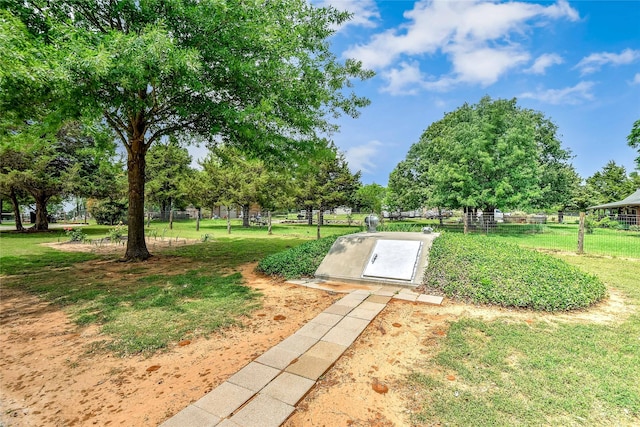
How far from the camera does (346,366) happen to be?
2.92 m

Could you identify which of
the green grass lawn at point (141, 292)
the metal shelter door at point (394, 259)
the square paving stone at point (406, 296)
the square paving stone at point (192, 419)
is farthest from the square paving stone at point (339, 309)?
the square paving stone at point (192, 419)

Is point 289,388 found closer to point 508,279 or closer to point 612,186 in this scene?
point 508,279

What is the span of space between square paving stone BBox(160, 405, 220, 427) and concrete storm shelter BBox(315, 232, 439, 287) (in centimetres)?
430

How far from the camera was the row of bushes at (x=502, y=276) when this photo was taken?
4.64 meters

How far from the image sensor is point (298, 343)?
3371 mm

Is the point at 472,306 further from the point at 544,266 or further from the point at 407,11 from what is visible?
the point at 407,11

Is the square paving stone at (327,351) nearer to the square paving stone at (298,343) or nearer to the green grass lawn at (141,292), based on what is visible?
the square paving stone at (298,343)

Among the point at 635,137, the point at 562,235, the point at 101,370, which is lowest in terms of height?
the point at 101,370

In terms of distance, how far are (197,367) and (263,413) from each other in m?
1.08

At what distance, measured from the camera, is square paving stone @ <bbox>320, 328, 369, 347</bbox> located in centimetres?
340

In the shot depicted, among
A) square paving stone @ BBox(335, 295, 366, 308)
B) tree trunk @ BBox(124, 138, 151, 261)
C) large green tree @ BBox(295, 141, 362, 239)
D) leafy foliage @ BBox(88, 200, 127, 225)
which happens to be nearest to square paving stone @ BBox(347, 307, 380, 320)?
square paving stone @ BBox(335, 295, 366, 308)

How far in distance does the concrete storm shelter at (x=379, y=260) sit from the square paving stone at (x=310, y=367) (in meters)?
3.24

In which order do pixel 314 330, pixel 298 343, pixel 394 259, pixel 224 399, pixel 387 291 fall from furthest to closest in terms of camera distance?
pixel 394 259 < pixel 387 291 < pixel 314 330 < pixel 298 343 < pixel 224 399

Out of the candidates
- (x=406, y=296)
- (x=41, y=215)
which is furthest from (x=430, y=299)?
(x=41, y=215)
